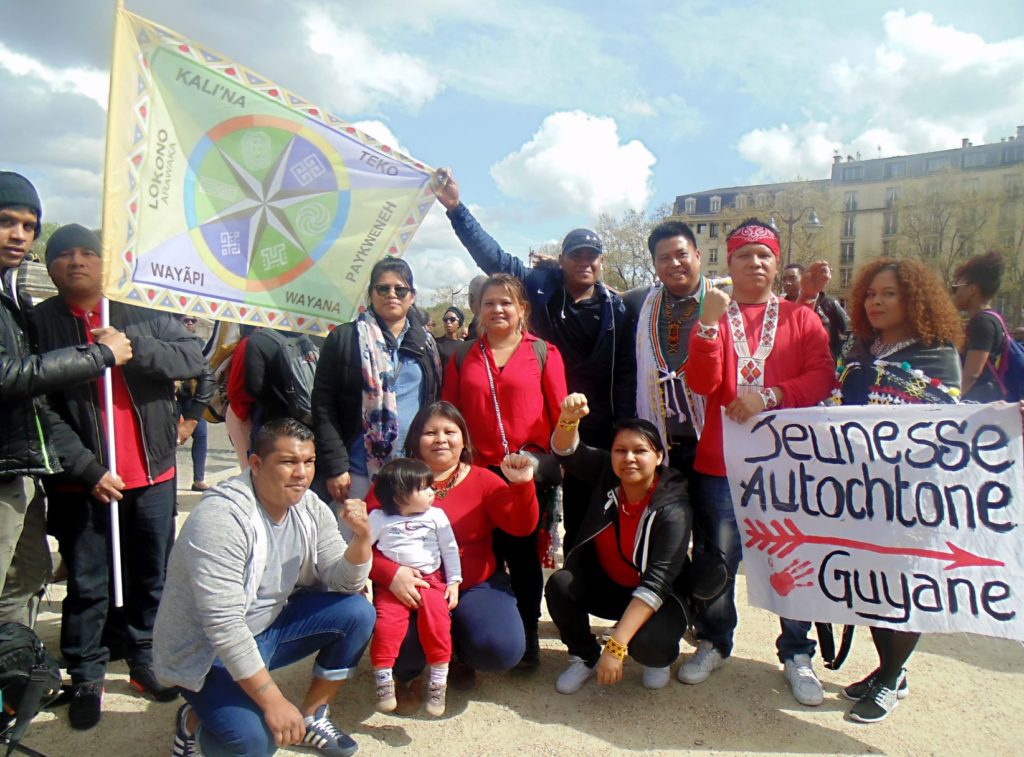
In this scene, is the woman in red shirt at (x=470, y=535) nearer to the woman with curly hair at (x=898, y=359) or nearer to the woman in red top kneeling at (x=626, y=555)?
the woman in red top kneeling at (x=626, y=555)

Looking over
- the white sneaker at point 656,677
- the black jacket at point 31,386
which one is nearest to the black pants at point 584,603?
the white sneaker at point 656,677

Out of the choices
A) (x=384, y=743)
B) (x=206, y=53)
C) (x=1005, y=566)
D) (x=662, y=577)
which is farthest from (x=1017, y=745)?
(x=206, y=53)

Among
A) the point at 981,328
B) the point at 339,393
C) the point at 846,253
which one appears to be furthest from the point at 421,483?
the point at 846,253

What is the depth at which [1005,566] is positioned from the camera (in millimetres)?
2869

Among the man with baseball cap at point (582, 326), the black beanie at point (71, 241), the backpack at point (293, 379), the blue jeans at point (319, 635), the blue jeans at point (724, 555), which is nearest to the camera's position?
the blue jeans at point (319, 635)

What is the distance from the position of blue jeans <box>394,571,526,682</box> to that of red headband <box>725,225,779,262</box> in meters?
2.10

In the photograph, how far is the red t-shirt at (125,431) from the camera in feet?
10.4

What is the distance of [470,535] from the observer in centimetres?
336

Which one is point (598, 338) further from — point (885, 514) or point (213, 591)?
point (213, 591)

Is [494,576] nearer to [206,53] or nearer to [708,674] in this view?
[708,674]

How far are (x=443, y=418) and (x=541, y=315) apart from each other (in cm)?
104

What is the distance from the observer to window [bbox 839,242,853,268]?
6906 cm

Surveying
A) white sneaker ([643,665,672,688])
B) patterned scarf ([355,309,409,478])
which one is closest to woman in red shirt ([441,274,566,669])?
patterned scarf ([355,309,409,478])

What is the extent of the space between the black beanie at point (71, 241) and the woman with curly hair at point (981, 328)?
520cm
